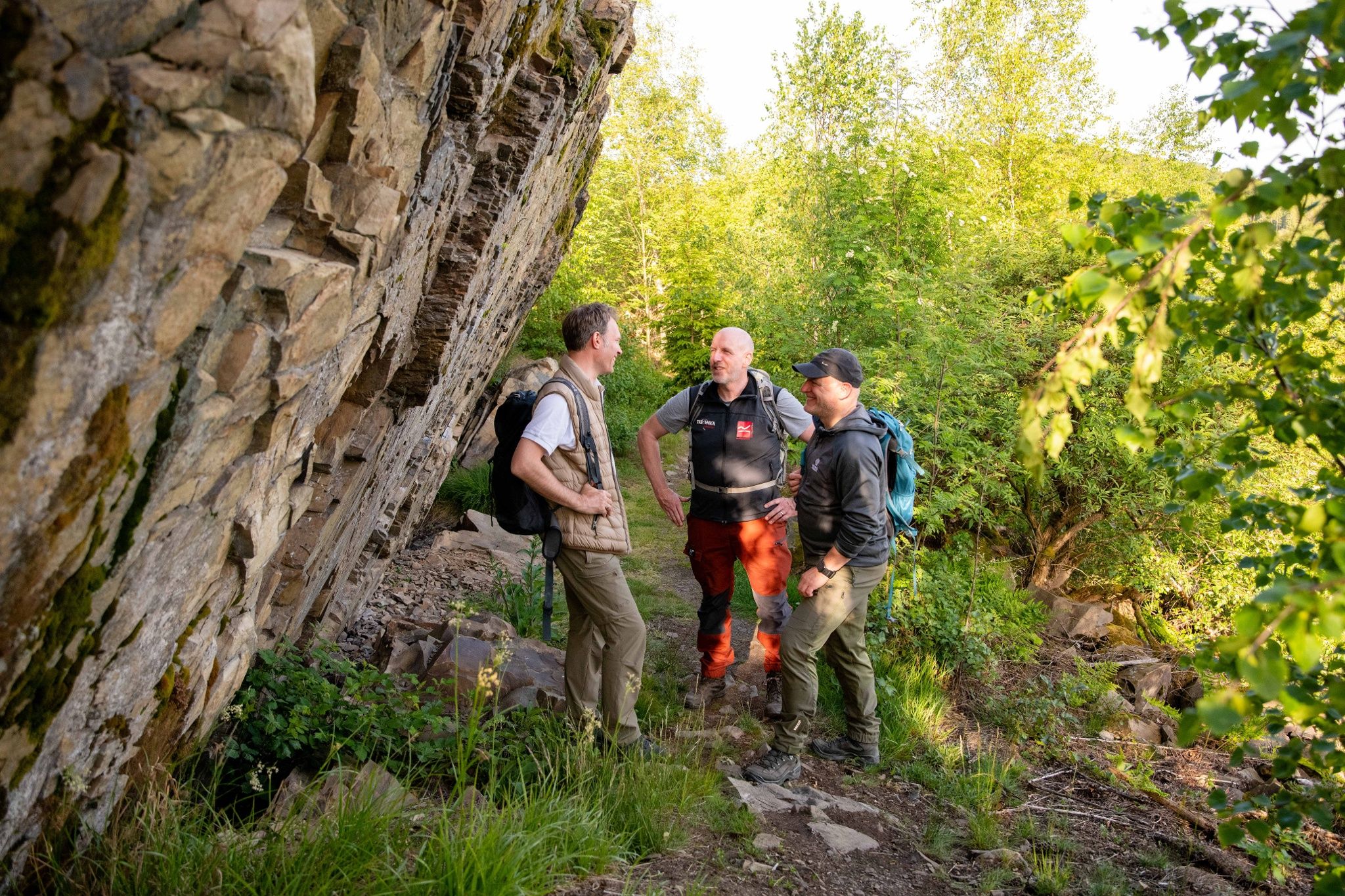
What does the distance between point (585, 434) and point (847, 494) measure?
155cm

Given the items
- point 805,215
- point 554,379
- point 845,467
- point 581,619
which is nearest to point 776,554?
point 845,467

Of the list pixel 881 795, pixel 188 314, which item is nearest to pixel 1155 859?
pixel 881 795

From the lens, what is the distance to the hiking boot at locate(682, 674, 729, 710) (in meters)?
6.03

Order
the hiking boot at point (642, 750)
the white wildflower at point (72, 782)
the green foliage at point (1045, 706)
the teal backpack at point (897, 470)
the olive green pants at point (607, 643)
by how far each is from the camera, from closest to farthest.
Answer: the white wildflower at point (72, 782), the hiking boot at point (642, 750), the olive green pants at point (607, 643), the teal backpack at point (897, 470), the green foliage at point (1045, 706)

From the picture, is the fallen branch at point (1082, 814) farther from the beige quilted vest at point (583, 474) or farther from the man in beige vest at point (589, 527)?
the beige quilted vest at point (583, 474)

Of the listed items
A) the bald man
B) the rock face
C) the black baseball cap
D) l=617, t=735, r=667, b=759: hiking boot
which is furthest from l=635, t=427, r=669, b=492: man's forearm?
l=617, t=735, r=667, b=759: hiking boot

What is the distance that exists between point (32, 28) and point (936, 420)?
642 centimetres

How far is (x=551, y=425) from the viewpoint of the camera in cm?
454

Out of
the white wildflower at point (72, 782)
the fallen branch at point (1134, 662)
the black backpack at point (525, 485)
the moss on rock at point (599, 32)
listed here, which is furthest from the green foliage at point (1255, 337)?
the fallen branch at point (1134, 662)

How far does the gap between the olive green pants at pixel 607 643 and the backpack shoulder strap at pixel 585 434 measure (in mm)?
413

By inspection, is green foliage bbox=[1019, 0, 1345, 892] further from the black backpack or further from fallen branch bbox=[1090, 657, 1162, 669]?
fallen branch bbox=[1090, 657, 1162, 669]

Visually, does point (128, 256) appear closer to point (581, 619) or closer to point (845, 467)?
point (581, 619)

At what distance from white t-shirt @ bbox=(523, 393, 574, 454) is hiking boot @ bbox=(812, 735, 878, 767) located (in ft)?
8.39

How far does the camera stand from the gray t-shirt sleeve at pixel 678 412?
239 inches
